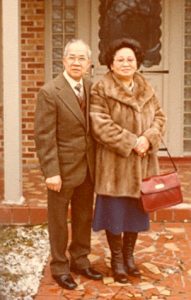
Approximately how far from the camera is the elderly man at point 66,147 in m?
4.75

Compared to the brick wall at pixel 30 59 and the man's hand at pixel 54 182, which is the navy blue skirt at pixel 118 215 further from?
the brick wall at pixel 30 59

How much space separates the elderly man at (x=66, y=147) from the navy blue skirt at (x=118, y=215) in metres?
0.11

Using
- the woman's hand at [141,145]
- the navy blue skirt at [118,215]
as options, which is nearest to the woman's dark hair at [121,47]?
the woman's hand at [141,145]

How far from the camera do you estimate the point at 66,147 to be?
190 inches

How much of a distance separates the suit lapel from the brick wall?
397 cm

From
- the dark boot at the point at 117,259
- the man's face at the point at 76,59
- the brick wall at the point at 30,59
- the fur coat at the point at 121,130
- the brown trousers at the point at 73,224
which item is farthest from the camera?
the brick wall at the point at 30,59

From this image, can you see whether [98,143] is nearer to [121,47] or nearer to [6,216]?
[121,47]

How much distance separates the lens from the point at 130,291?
16.5 ft

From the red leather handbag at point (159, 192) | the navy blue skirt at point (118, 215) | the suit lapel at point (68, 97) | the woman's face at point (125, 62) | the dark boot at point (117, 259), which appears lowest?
the dark boot at point (117, 259)

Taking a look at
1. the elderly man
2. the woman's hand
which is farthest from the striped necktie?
the woman's hand

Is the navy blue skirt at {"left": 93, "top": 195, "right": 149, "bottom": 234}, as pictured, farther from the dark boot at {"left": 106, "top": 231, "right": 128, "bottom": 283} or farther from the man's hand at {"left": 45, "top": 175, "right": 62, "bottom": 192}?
the man's hand at {"left": 45, "top": 175, "right": 62, "bottom": 192}

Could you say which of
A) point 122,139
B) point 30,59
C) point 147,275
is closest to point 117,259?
point 147,275

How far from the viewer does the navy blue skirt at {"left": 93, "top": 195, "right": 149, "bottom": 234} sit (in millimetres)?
4992

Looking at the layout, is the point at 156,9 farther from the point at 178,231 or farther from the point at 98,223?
the point at 98,223
